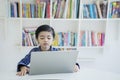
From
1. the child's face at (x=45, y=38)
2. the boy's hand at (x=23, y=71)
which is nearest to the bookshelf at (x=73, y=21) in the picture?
the child's face at (x=45, y=38)

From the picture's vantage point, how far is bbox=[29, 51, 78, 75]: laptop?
1.72 metres

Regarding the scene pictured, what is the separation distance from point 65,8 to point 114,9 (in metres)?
0.76

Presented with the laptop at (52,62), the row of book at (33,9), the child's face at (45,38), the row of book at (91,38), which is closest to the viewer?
the laptop at (52,62)

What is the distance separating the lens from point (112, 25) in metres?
3.47

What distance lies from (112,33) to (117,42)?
173 mm

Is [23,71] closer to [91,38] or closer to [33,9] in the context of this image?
[33,9]

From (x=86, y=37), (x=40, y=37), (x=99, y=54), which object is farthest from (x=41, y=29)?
(x=99, y=54)

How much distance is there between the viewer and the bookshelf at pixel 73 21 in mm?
3143

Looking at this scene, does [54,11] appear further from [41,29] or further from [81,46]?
[41,29]

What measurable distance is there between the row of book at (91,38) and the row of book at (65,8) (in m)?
0.34

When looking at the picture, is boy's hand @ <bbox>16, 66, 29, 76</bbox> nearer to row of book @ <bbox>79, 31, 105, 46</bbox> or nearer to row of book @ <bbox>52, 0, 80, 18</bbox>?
row of book @ <bbox>52, 0, 80, 18</bbox>

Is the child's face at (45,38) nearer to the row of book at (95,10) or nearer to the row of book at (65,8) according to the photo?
the row of book at (65,8)

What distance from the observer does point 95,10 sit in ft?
10.7

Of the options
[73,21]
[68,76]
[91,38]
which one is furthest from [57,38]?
[68,76]
